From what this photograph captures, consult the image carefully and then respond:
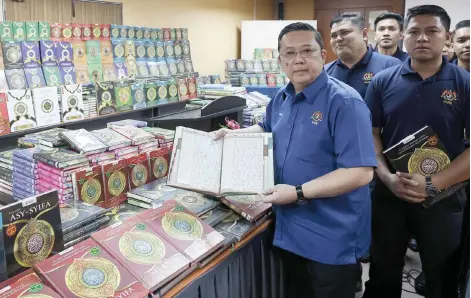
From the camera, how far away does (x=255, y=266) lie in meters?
1.98

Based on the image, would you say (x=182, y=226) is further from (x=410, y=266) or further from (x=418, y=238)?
(x=410, y=266)

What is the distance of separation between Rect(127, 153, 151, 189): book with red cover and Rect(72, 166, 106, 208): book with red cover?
17cm

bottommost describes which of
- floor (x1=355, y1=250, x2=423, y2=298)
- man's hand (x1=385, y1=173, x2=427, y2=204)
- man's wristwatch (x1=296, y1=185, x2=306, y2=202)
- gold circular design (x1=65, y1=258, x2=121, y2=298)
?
floor (x1=355, y1=250, x2=423, y2=298)

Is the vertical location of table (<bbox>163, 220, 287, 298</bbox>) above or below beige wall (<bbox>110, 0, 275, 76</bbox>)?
below

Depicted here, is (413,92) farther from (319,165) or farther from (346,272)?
(346,272)

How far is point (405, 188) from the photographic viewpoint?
6.43 ft

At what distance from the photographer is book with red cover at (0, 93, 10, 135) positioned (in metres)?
2.45

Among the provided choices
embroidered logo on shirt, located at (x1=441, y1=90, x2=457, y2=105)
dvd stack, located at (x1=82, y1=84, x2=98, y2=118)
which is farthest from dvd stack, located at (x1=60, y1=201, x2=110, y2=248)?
embroidered logo on shirt, located at (x1=441, y1=90, x2=457, y2=105)

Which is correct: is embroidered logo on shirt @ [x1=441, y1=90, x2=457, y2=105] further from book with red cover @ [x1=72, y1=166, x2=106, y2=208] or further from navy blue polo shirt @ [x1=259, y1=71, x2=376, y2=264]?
book with red cover @ [x1=72, y1=166, x2=106, y2=208]

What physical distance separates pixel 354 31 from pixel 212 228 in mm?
1950

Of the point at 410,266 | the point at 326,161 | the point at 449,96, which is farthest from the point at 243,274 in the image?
the point at 410,266

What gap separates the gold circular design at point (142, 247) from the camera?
1461 millimetres

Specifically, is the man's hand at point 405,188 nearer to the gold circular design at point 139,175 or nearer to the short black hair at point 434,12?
the short black hair at point 434,12

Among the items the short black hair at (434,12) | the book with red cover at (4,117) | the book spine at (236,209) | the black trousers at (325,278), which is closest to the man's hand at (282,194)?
the book spine at (236,209)
